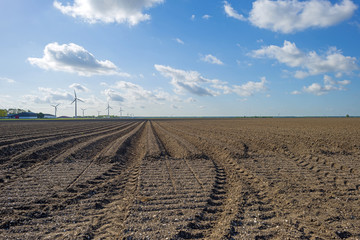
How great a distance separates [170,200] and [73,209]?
2.45m

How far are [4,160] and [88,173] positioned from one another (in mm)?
5495

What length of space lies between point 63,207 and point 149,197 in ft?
7.15

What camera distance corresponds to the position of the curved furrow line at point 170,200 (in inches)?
165

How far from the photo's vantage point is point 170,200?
5.64 m

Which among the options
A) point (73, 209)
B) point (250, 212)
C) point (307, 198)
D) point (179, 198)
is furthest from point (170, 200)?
point (307, 198)

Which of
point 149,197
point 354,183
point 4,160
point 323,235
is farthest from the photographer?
point 4,160

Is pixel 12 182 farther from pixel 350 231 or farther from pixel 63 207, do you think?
pixel 350 231

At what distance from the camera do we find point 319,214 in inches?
194

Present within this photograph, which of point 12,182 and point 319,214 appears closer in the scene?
point 319,214

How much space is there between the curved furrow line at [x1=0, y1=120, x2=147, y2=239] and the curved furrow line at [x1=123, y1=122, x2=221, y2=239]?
0.67 meters

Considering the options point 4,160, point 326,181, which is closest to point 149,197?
point 326,181

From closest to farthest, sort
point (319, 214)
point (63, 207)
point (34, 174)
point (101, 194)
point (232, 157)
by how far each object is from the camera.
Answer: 1. point (319, 214)
2. point (63, 207)
3. point (101, 194)
4. point (34, 174)
5. point (232, 157)

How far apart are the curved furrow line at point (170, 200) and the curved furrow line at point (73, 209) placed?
670 millimetres

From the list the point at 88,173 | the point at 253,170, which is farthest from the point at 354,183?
the point at 88,173
